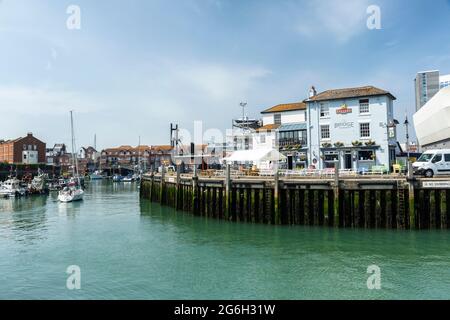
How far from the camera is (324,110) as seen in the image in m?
42.4

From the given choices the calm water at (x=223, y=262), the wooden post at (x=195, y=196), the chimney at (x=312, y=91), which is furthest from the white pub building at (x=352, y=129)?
the calm water at (x=223, y=262)

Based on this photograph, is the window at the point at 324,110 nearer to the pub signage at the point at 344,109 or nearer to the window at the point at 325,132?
the window at the point at 325,132

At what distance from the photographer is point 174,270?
1673 cm

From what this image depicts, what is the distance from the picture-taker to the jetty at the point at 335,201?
23203 millimetres

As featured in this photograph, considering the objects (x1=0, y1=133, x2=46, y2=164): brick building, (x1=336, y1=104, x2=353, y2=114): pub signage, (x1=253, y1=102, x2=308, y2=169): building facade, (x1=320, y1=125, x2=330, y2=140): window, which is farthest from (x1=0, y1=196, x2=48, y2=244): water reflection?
(x1=0, y1=133, x2=46, y2=164): brick building

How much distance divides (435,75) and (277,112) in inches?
5832

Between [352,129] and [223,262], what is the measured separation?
1121 inches

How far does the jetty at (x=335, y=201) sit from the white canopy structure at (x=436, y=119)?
3965mm

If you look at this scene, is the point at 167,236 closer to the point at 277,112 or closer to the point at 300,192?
the point at 300,192

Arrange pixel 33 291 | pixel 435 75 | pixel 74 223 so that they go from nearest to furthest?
pixel 33 291 → pixel 74 223 → pixel 435 75

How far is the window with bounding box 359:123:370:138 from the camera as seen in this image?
39825mm

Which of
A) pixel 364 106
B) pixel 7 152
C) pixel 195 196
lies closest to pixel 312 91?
pixel 364 106

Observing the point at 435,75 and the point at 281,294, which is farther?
the point at 435,75
